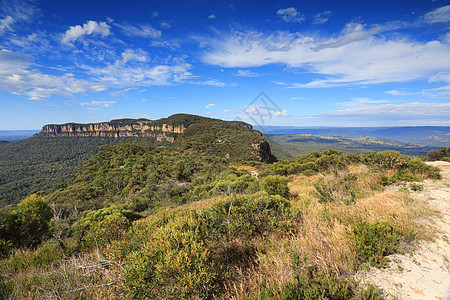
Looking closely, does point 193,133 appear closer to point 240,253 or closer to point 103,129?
Answer: point 103,129

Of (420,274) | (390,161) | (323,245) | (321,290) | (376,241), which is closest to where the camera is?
(321,290)

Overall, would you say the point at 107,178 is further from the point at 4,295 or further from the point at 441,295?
the point at 441,295

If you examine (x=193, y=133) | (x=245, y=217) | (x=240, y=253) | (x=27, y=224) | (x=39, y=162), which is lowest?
(x=39, y=162)

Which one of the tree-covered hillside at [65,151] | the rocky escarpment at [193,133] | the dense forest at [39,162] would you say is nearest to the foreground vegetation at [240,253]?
the tree-covered hillside at [65,151]

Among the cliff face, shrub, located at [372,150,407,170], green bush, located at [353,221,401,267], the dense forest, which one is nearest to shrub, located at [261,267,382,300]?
green bush, located at [353,221,401,267]

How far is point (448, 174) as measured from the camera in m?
6.77

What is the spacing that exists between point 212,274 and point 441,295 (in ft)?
9.50

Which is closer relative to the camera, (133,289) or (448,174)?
(133,289)

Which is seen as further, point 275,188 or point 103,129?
point 103,129

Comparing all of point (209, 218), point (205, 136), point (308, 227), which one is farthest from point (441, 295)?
point (205, 136)

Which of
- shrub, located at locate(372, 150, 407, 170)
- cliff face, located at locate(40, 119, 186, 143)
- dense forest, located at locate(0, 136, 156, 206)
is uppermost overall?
cliff face, located at locate(40, 119, 186, 143)

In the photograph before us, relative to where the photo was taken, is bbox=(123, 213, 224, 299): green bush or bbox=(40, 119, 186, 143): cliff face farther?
bbox=(40, 119, 186, 143): cliff face

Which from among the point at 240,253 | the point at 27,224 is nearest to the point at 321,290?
the point at 240,253

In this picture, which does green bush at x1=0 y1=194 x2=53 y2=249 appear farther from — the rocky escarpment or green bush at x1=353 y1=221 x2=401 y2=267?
the rocky escarpment
